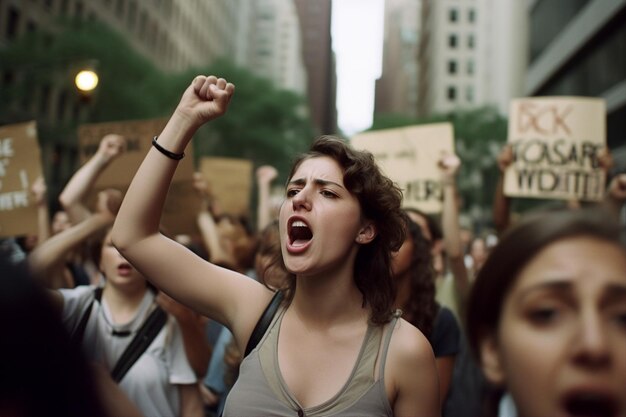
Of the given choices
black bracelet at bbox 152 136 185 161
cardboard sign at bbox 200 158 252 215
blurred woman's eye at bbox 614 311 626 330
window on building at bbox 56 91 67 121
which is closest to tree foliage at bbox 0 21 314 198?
window on building at bbox 56 91 67 121

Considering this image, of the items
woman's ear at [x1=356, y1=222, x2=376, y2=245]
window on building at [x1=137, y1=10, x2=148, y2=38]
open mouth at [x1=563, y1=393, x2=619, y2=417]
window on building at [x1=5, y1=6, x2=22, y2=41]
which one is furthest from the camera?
window on building at [x1=137, y1=10, x2=148, y2=38]

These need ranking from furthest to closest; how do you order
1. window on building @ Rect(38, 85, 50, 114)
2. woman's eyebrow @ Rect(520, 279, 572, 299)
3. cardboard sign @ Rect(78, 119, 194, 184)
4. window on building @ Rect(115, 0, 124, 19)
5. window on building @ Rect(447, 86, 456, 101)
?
window on building @ Rect(447, 86, 456, 101), window on building @ Rect(115, 0, 124, 19), window on building @ Rect(38, 85, 50, 114), cardboard sign @ Rect(78, 119, 194, 184), woman's eyebrow @ Rect(520, 279, 572, 299)

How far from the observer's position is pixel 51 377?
46.3 inches

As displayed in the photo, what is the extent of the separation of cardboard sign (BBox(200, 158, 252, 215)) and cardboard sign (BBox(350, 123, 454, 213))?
10.0 feet

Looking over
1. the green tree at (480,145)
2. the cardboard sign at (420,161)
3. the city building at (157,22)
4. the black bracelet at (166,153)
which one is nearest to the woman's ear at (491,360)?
the black bracelet at (166,153)

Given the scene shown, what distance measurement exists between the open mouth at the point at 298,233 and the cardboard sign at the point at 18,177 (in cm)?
366

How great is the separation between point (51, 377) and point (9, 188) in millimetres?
5244

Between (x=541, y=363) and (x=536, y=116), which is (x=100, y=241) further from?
(x=536, y=116)

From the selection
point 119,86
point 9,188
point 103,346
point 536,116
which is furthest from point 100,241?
point 119,86

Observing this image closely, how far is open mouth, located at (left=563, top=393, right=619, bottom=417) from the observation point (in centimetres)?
133

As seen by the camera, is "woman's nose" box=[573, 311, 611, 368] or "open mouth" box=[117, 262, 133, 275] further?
"open mouth" box=[117, 262, 133, 275]

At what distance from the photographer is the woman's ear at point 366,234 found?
267 cm

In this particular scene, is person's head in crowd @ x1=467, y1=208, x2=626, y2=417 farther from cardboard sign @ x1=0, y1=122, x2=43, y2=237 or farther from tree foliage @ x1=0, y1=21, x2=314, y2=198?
tree foliage @ x1=0, y1=21, x2=314, y2=198

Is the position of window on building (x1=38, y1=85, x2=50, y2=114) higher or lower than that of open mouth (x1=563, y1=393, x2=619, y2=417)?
higher
